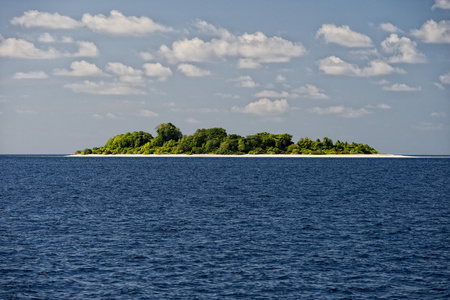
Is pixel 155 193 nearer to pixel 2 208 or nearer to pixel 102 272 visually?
pixel 2 208

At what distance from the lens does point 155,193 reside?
3233 inches

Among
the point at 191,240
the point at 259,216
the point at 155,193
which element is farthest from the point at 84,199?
the point at 191,240

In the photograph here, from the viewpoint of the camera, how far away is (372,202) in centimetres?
6850

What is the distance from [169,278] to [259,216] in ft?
84.6

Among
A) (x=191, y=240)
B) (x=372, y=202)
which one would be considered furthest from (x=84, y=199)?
(x=372, y=202)

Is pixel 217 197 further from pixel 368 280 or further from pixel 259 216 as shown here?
pixel 368 280

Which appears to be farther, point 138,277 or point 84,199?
point 84,199

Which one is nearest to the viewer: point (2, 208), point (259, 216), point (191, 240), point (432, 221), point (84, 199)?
point (191, 240)

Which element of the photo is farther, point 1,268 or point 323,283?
point 1,268

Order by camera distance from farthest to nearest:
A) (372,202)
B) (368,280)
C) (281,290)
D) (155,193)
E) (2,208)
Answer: (155,193) → (372,202) → (2,208) → (368,280) → (281,290)

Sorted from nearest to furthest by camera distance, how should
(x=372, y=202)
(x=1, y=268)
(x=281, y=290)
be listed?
(x=281, y=290), (x=1, y=268), (x=372, y=202)

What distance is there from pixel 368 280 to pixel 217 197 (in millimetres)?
46516

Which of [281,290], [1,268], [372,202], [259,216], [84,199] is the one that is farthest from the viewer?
[84,199]

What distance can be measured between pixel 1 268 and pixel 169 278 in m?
11.5
